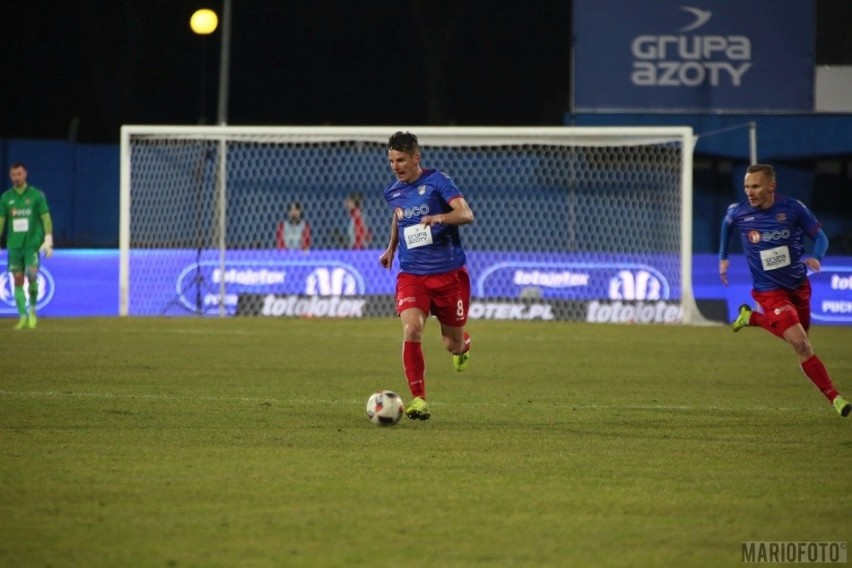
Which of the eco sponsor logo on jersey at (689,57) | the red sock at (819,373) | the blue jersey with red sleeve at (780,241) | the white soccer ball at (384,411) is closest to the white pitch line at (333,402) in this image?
the red sock at (819,373)

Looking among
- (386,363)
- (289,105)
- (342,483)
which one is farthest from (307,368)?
(289,105)

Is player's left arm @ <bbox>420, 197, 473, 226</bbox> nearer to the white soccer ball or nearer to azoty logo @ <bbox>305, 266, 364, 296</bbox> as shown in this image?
the white soccer ball

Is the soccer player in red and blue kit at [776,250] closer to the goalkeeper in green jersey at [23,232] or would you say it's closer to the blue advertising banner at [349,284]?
the blue advertising banner at [349,284]

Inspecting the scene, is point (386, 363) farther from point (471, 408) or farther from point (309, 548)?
point (309, 548)

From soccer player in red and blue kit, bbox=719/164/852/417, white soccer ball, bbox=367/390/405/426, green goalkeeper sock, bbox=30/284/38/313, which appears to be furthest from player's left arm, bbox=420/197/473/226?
green goalkeeper sock, bbox=30/284/38/313

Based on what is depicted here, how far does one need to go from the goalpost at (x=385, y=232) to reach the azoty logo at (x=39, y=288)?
44.1 inches

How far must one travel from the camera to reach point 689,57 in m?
24.1

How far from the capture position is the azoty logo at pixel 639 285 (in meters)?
19.9

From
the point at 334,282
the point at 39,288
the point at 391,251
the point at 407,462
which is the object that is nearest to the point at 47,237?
the point at 39,288

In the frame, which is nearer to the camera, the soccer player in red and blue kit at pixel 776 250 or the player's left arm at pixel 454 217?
the player's left arm at pixel 454 217

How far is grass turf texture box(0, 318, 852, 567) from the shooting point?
216 inches

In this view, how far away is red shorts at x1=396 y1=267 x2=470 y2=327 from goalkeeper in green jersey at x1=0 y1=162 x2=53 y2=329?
30.5 feet

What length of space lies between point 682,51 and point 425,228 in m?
15.8

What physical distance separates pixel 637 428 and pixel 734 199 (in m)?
17.3
